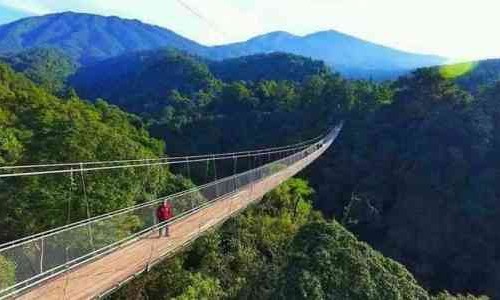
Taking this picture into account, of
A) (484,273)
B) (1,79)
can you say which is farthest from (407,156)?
(1,79)

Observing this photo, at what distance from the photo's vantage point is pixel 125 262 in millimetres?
8805

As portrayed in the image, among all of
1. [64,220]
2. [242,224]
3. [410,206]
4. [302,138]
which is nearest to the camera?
[64,220]

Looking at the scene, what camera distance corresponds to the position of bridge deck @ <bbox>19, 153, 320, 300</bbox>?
7.17 meters

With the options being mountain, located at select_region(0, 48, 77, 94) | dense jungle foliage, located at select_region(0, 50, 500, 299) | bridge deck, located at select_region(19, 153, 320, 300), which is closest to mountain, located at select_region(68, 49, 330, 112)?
mountain, located at select_region(0, 48, 77, 94)

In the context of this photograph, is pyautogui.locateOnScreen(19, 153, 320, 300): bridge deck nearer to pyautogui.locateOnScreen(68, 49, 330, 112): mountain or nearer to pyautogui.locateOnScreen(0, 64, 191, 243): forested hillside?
pyautogui.locateOnScreen(0, 64, 191, 243): forested hillside

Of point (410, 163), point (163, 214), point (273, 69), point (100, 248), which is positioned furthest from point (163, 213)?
point (273, 69)

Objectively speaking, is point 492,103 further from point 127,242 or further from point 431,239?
point 127,242

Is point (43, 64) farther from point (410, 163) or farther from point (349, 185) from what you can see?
point (410, 163)

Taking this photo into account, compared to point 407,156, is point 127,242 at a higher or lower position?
higher

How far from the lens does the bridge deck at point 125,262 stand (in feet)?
23.5

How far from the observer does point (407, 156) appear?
122ft

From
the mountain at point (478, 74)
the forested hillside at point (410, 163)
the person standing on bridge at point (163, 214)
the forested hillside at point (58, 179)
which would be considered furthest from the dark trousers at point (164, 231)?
the mountain at point (478, 74)

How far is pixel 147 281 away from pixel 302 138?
3301cm

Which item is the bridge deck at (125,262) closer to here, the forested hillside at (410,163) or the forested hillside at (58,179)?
the forested hillside at (58,179)
